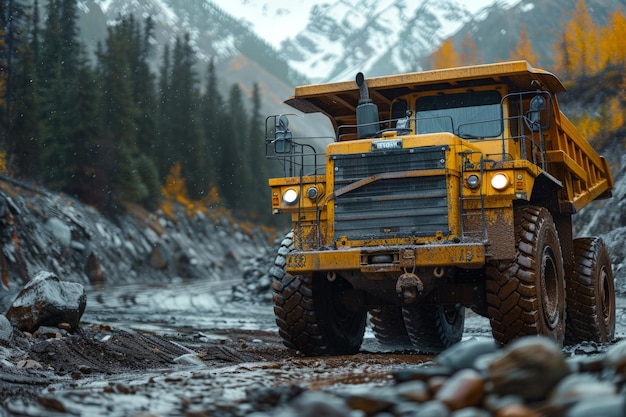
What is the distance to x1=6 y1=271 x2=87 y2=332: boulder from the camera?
38.3ft

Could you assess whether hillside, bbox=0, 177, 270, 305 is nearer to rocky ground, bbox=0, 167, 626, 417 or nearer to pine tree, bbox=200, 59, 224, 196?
rocky ground, bbox=0, 167, 626, 417

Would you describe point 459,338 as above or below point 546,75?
below

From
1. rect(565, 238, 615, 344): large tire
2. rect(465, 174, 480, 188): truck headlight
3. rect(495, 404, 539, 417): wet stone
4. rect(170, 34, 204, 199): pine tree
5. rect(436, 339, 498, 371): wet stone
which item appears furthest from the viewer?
rect(170, 34, 204, 199): pine tree

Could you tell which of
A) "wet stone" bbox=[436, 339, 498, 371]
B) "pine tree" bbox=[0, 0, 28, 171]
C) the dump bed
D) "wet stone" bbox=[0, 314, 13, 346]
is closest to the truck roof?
the dump bed

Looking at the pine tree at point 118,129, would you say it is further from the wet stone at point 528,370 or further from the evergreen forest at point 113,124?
the wet stone at point 528,370

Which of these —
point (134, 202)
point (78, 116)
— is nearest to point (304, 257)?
point (78, 116)

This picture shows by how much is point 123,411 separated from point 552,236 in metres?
5.85

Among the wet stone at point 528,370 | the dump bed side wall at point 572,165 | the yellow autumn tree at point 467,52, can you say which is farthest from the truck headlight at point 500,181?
the yellow autumn tree at point 467,52

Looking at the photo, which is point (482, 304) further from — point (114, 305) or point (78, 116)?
point (78, 116)

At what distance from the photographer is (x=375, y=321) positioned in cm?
1330

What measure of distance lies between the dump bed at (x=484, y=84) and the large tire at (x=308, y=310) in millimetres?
2048

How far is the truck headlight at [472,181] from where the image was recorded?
899 centimetres

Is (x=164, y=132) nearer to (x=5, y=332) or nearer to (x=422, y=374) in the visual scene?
(x=5, y=332)

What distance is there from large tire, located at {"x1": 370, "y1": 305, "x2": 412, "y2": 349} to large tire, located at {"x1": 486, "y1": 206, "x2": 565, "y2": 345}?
13.3ft
